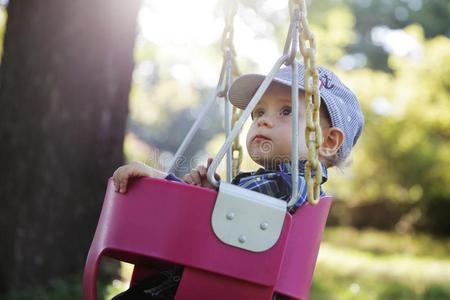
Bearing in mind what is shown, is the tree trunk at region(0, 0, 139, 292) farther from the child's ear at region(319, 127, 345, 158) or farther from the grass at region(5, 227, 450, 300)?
the child's ear at region(319, 127, 345, 158)

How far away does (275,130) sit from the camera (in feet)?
6.32

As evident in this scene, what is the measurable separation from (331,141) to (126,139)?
18.2 feet

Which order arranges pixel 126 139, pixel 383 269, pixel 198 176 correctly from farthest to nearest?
pixel 126 139, pixel 383 269, pixel 198 176

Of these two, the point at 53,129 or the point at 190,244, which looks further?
the point at 53,129

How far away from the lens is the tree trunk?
336cm

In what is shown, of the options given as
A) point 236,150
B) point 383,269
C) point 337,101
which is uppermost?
point 337,101

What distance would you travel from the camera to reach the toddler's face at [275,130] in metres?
1.93

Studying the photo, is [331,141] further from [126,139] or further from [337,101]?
[126,139]

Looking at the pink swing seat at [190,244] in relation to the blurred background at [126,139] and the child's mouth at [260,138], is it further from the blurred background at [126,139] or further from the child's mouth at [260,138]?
the blurred background at [126,139]

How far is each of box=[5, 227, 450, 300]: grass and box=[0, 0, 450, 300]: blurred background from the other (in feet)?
0.05

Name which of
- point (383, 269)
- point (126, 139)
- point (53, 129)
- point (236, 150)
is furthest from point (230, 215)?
point (126, 139)

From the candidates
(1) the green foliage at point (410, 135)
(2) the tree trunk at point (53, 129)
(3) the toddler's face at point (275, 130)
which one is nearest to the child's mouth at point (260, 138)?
(3) the toddler's face at point (275, 130)

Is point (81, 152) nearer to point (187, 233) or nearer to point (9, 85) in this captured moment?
point (9, 85)

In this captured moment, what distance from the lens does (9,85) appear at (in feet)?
11.3
